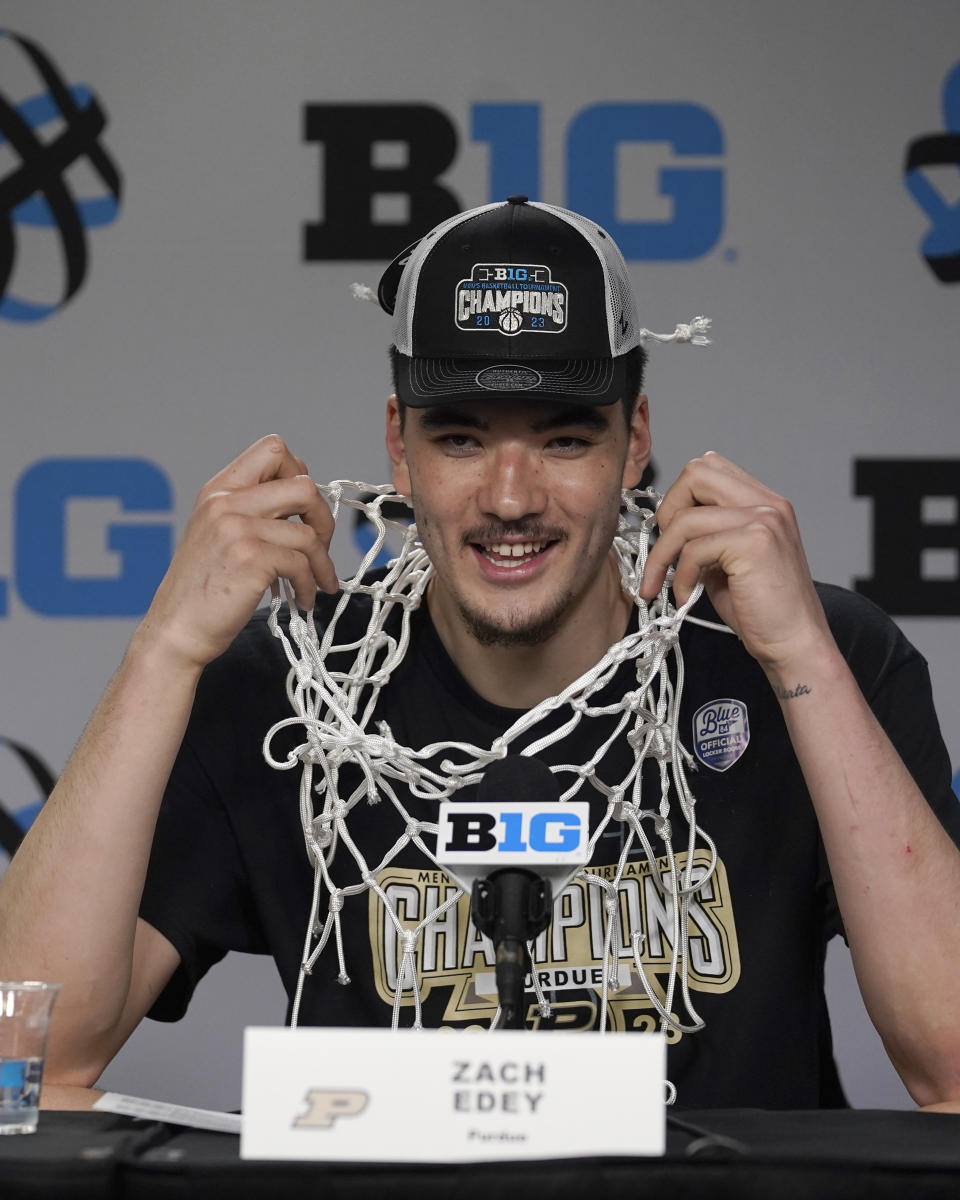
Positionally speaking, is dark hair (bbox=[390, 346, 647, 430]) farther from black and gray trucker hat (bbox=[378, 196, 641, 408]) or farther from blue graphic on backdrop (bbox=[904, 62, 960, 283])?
blue graphic on backdrop (bbox=[904, 62, 960, 283])

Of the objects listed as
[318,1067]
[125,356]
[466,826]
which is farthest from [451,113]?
[318,1067]

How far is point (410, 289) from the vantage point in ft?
5.05

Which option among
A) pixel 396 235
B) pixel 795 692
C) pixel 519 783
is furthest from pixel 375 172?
pixel 519 783

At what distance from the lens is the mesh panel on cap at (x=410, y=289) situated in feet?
4.99

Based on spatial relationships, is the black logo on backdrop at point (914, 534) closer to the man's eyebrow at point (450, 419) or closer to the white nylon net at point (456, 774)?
the white nylon net at point (456, 774)

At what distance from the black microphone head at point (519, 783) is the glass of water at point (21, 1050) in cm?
31

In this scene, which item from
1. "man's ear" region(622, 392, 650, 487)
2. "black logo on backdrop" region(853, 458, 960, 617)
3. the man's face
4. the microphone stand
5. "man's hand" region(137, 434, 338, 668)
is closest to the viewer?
the microphone stand

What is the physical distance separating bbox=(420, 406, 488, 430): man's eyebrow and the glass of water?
731 millimetres

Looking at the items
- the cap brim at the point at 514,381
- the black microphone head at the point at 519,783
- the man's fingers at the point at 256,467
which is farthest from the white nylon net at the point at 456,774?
the black microphone head at the point at 519,783

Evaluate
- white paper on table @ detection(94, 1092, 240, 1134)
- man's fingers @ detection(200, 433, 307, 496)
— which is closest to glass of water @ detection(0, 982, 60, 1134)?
white paper on table @ detection(94, 1092, 240, 1134)

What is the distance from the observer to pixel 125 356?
101 inches

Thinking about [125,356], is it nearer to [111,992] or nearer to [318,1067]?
[111,992]

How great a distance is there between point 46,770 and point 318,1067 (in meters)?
1.82

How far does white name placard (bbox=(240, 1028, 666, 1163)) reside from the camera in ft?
2.63
